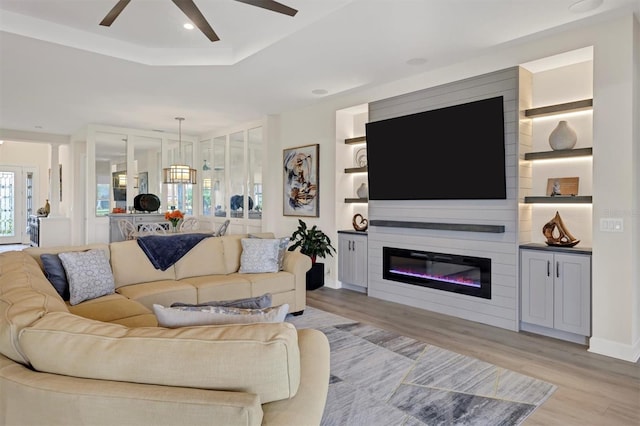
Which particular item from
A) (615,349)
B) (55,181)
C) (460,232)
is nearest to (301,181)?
(460,232)

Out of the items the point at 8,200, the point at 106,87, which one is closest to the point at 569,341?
the point at 106,87

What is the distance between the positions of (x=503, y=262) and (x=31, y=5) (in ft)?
15.9

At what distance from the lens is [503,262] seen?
3.83 meters

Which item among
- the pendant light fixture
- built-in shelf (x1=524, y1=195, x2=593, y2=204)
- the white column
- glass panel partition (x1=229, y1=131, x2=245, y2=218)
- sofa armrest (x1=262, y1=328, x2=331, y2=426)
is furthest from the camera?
the white column

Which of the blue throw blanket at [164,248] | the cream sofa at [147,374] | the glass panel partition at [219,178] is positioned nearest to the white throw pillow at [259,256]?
the blue throw blanket at [164,248]

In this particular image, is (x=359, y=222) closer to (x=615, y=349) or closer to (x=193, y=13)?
(x=615, y=349)

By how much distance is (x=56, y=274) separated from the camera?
3.11 meters

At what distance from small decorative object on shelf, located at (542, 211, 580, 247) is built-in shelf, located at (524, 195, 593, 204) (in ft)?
0.56

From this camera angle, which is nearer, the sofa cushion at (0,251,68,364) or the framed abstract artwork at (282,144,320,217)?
the sofa cushion at (0,251,68,364)

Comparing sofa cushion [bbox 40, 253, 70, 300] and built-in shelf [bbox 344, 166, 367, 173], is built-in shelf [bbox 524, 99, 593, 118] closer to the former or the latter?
built-in shelf [bbox 344, 166, 367, 173]

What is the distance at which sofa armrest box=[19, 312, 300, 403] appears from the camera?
103 centimetres

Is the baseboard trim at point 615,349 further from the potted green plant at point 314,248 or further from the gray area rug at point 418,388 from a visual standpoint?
the potted green plant at point 314,248

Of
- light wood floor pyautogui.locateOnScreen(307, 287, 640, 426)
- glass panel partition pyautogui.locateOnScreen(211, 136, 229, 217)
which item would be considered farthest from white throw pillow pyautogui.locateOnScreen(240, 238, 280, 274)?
glass panel partition pyautogui.locateOnScreen(211, 136, 229, 217)

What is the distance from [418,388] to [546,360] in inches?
47.9
